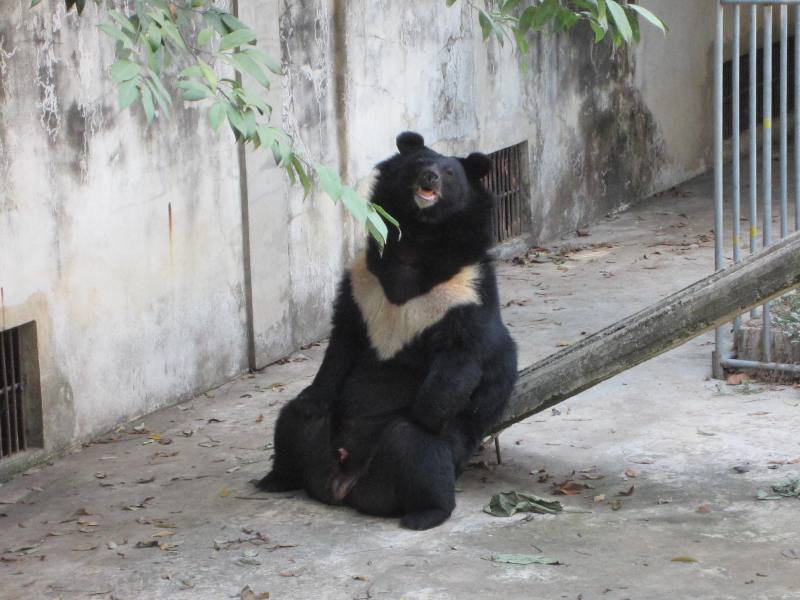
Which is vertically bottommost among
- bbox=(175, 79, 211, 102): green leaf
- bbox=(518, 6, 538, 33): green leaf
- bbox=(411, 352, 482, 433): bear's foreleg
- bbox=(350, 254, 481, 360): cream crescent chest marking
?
bbox=(411, 352, 482, 433): bear's foreleg

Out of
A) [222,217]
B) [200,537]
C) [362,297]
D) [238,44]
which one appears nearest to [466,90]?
[222,217]

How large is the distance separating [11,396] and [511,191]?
228 inches

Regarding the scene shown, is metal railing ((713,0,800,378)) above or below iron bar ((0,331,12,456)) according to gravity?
above

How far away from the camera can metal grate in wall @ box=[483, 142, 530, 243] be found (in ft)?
38.7

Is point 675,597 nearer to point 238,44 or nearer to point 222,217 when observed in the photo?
point 238,44

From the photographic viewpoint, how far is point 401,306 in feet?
20.5

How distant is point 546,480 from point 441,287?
115 centimetres

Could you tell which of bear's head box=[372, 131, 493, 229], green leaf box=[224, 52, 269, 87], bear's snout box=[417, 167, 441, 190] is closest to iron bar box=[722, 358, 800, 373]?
bear's head box=[372, 131, 493, 229]

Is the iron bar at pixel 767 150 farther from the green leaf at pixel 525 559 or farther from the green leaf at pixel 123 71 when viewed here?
the green leaf at pixel 123 71

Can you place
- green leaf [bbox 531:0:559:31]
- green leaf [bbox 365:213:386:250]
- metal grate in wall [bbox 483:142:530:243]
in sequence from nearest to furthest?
green leaf [bbox 365:213:386:250] → green leaf [bbox 531:0:559:31] → metal grate in wall [bbox 483:142:530:243]

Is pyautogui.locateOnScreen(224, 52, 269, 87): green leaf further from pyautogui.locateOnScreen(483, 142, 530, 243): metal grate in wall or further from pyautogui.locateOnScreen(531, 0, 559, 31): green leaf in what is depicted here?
pyautogui.locateOnScreen(483, 142, 530, 243): metal grate in wall

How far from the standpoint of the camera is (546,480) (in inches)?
261

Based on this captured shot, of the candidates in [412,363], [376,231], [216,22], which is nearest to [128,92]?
[216,22]

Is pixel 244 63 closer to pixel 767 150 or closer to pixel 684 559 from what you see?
pixel 684 559
